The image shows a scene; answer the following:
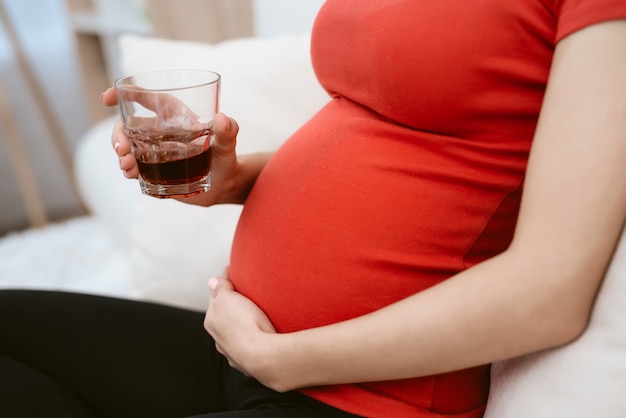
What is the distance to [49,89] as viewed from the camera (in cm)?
259

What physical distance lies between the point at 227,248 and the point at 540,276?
67 centimetres

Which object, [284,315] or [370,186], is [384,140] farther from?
[284,315]

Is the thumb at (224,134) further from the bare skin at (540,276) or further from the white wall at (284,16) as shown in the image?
the white wall at (284,16)

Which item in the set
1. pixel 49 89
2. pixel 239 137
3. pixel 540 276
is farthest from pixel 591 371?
pixel 49 89

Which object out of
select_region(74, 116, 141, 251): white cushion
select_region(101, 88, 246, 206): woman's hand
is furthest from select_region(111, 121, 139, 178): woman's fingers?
select_region(74, 116, 141, 251): white cushion

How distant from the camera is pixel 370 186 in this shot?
A: 61 centimetres

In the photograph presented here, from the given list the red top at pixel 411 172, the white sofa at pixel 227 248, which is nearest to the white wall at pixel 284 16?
the white sofa at pixel 227 248

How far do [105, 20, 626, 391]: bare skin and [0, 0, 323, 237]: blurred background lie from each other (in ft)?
6.13

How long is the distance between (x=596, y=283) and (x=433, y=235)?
6.3 inches

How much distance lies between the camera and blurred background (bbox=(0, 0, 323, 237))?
2.35m

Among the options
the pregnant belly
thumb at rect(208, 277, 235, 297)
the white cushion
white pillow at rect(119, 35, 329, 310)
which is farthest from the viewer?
the white cushion

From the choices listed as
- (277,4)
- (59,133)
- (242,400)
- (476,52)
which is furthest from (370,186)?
(59,133)

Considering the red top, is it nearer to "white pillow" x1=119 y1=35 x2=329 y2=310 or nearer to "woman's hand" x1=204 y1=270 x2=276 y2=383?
"woman's hand" x1=204 y1=270 x2=276 y2=383

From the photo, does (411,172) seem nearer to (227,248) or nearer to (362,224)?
(362,224)
